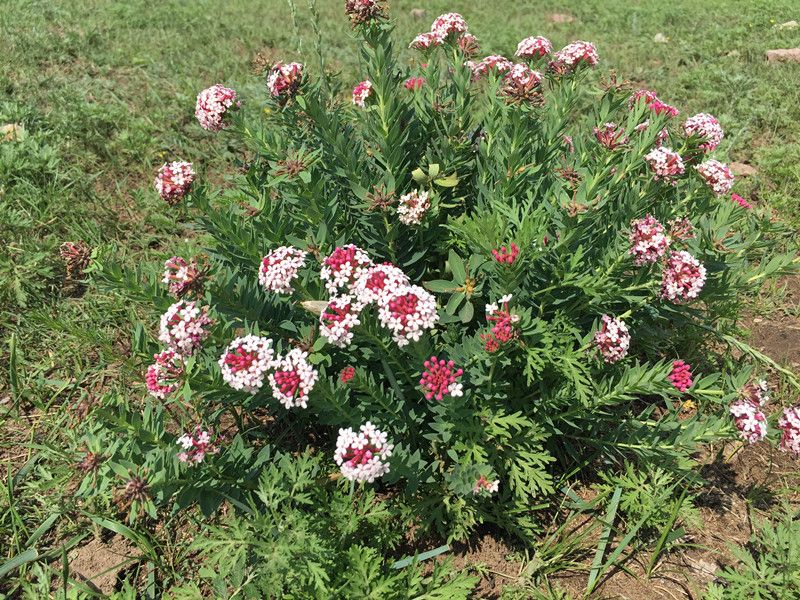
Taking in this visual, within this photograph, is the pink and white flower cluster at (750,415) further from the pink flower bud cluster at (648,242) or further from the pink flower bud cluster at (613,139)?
the pink flower bud cluster at (613,139)

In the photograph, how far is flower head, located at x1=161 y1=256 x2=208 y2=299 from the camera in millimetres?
2627

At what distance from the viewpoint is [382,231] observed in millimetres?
3215

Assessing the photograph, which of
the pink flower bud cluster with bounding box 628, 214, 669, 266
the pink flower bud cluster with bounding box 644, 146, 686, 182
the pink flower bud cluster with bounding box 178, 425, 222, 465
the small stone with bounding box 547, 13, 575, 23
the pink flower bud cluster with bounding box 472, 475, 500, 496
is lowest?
the pink flower bud cluster with bounding box 472, 475, 500, 496

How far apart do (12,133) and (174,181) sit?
3.86 m

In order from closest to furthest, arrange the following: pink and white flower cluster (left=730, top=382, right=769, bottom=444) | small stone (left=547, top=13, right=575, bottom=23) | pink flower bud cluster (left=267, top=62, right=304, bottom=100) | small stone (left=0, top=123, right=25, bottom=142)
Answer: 1. pink and white flower cluster (left=730, top=382, right=769, bottom=444)
2. pink flower bud cluster (left=267, top=62, right=304, bottom=100)
3. small stone (left=0, top=123, right=25, bottom=142)
4. small stone (left=547, top=13, right=575, bottom=23)

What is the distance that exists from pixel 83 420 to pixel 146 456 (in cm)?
144

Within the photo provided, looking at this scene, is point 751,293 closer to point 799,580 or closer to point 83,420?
point 799,580

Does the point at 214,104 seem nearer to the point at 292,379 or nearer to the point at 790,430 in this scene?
the point at 292,379

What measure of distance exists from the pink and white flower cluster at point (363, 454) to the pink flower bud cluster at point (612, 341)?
119 cm

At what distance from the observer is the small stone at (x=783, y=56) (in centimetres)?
807

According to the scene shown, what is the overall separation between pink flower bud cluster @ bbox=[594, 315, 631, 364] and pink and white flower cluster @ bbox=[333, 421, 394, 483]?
1.19 metres

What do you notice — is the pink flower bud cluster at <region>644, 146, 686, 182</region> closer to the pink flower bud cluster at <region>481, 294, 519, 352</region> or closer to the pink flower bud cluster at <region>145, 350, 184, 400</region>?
the pink flower bud cluster at <region>481, 294, 519, 352</region>

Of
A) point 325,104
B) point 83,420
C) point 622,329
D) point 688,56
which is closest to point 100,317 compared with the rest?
point 83,420

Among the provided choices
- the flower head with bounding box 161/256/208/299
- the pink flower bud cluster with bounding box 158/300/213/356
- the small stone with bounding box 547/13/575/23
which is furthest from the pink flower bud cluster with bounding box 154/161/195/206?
the small stone with bounding box 547/13/575/23
